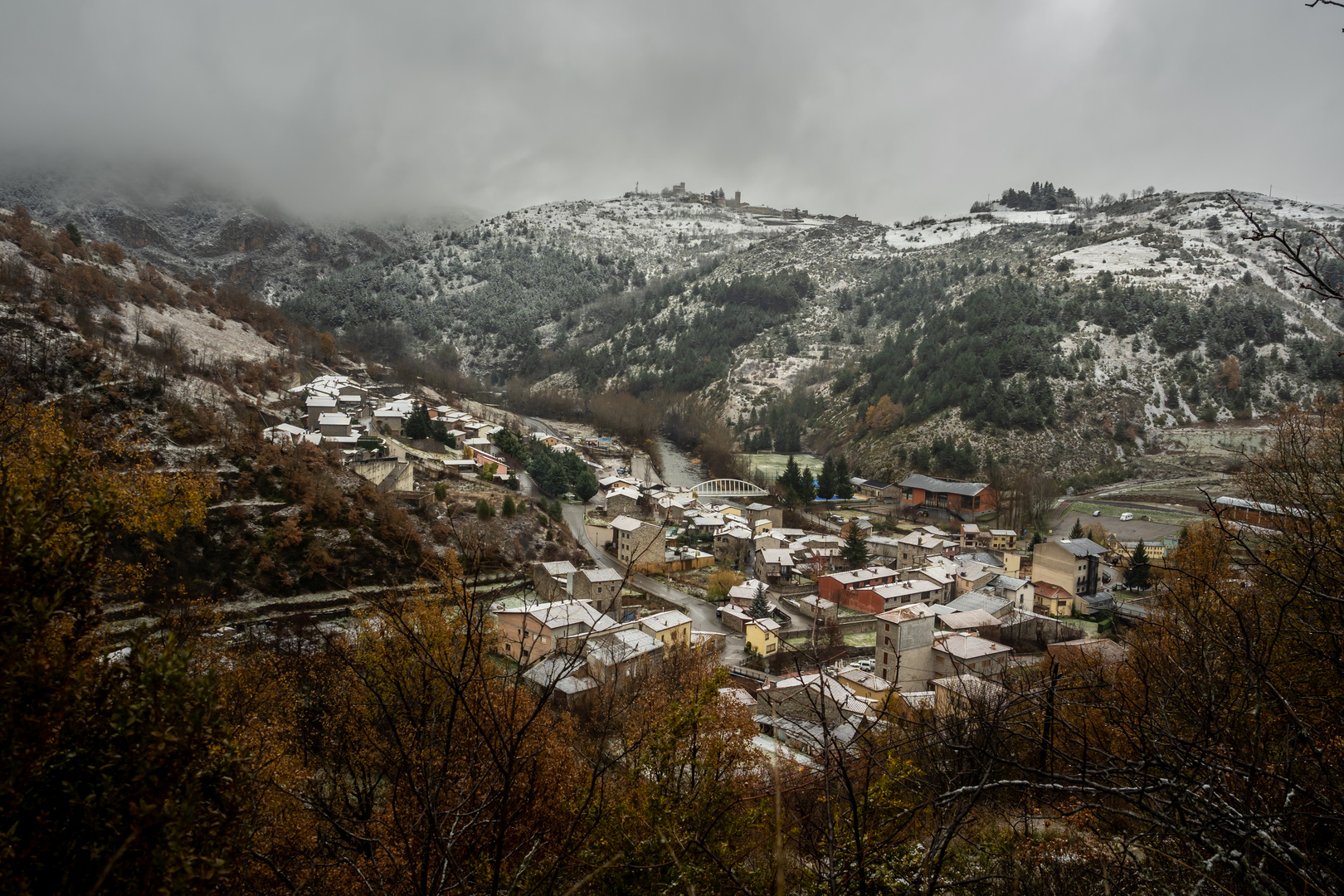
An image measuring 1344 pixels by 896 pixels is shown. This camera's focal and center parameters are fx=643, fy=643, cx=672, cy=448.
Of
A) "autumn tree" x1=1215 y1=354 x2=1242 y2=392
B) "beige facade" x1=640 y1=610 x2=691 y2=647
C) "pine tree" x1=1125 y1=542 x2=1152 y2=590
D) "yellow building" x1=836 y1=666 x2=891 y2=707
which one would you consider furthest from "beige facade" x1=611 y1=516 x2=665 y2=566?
"autumn tree" x1=1215 y1=354 x2=1242 y2=392

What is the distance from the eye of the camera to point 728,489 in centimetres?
4984

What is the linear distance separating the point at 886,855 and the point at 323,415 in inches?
1395

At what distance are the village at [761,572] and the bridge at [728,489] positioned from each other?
15cm

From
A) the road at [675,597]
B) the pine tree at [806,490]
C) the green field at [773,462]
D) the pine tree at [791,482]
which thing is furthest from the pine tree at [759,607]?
the green field at [773,462]

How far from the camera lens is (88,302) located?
28422 millimetres

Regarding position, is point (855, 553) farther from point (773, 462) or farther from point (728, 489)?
point (773, 462)

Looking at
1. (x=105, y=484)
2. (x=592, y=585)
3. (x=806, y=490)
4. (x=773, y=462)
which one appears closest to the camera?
(x=105, y=484)

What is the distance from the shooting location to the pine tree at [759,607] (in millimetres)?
25675

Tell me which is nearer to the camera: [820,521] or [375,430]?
[375,430]

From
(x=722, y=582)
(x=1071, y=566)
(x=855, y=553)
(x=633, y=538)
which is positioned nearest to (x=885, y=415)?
(x=855, y=553)

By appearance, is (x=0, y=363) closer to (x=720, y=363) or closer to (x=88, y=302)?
(x=88, y=302)

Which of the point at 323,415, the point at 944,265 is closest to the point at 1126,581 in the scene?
the point at 323,415

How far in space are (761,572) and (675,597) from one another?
5623mm

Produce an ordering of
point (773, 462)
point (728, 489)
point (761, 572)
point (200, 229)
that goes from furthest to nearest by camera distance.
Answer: point (200, 229) < point (773, 462) < point (728, 489) < point (761, 572)
